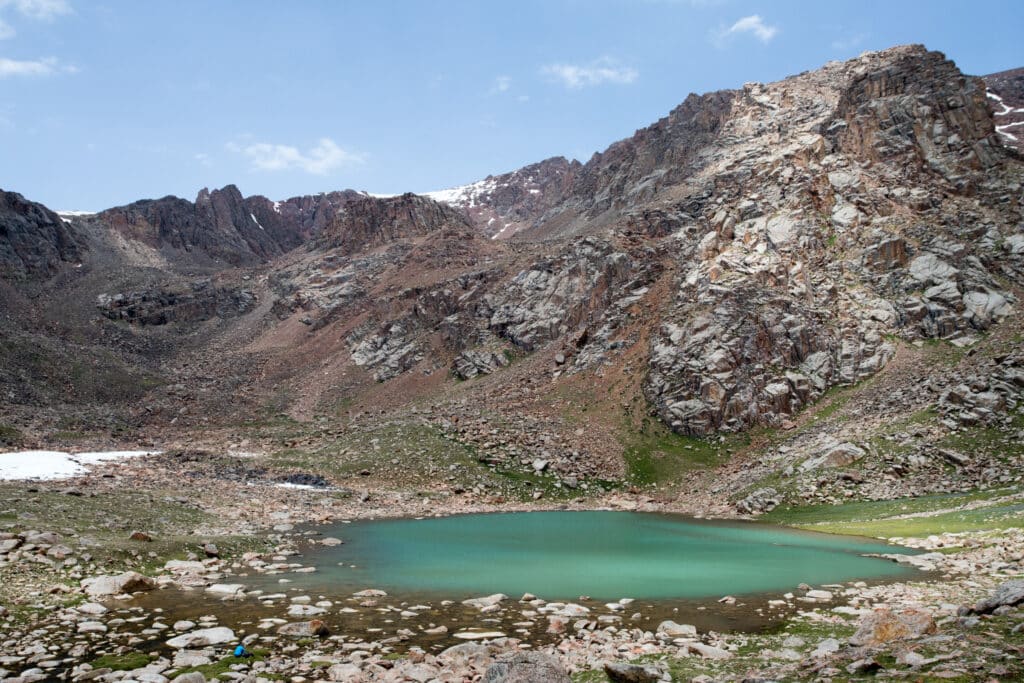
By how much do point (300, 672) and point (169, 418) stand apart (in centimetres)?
7512

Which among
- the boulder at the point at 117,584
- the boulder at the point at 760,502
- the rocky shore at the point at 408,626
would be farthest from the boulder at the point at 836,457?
the boulder at the point at 117,584

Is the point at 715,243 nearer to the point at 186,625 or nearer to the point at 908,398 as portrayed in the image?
the point at 908,398

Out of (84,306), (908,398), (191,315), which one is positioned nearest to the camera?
(908,398)

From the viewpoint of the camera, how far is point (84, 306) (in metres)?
125

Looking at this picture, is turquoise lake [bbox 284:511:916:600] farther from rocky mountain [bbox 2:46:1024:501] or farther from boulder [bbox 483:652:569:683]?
rocky mountain [bbox 2:46:1024:501]

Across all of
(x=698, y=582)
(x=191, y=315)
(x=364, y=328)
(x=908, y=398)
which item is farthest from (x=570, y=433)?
(x=191, y=315)

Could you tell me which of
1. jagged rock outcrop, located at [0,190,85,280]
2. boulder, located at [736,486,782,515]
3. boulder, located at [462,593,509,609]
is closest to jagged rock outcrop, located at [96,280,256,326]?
jagged rock outcrop, located at [0,190,85,280]

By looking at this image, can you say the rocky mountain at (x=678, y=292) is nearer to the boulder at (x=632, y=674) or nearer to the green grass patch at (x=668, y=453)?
the green grass patch at (x=668, y=453)

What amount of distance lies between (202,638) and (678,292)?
207 ft

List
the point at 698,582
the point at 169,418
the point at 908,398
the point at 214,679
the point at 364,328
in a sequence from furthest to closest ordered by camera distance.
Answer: the point at 364,328
the point at 169,418
the point at 908,398
the point at 698,582
the point at 214,679

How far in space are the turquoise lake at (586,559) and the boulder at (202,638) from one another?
543 centimetres

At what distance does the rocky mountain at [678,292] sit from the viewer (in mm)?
59719

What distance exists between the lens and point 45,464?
43.0 m

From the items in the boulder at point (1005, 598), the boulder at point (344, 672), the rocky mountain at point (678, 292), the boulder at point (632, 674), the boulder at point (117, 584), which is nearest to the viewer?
the boulder at point (632, 674)
